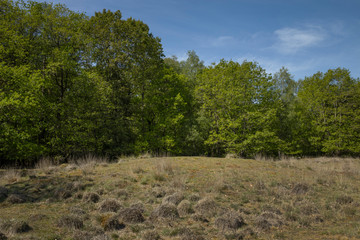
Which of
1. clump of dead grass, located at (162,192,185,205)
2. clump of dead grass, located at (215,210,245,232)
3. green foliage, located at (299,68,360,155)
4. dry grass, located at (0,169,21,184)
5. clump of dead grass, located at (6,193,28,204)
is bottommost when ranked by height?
clump of dead grass, located at (215,210,245,232)

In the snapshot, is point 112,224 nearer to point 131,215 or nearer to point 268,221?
point 131,215

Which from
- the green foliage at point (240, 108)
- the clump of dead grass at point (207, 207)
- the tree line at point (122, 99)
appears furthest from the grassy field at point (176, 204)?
the green foliage at point (240, 108)

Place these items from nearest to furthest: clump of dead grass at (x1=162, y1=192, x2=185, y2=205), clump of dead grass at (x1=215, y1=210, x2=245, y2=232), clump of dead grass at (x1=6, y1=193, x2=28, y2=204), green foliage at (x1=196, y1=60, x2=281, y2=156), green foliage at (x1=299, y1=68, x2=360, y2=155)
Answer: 1. clump of dead grass at (x1=215, y1=210, x2=245, y2=232)
2. clump of dead grass at (x1=6, y1=193, x2=28, y2=204)
3. clump of dead grass at (x1=162, y1=192, x2=185, y2=205)
4. green foliage at (x1=196, y1=60, x2=281, y2=156)
5. green foliage at (x1=299, y1=68, x2=360, y2=155)

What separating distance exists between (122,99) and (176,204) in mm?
16666

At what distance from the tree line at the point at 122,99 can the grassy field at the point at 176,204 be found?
21.4 feet

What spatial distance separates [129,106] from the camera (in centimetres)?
2259

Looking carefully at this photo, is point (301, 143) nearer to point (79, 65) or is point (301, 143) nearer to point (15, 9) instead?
point (79, 65)

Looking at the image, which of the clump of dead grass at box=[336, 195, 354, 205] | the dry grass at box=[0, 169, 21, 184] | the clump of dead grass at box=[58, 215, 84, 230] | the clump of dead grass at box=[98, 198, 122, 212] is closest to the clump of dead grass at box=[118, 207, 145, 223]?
the clump of dead grass at box=[98, 198, 122, 212]

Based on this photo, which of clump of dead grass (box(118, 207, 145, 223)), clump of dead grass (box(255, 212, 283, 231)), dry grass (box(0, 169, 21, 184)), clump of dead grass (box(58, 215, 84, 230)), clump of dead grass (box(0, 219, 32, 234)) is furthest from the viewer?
dry grass (box(0, 169, 21, 184))

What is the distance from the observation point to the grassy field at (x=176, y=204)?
592 centimetres

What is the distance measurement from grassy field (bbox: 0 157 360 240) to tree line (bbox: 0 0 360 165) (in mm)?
6535

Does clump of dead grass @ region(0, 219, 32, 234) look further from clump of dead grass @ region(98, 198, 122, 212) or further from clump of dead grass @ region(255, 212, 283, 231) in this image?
clump of dead grass @ region(255, 212, 283, 231)

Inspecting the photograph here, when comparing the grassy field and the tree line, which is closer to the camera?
the grassy field

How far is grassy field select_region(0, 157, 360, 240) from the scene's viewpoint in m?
5.92
